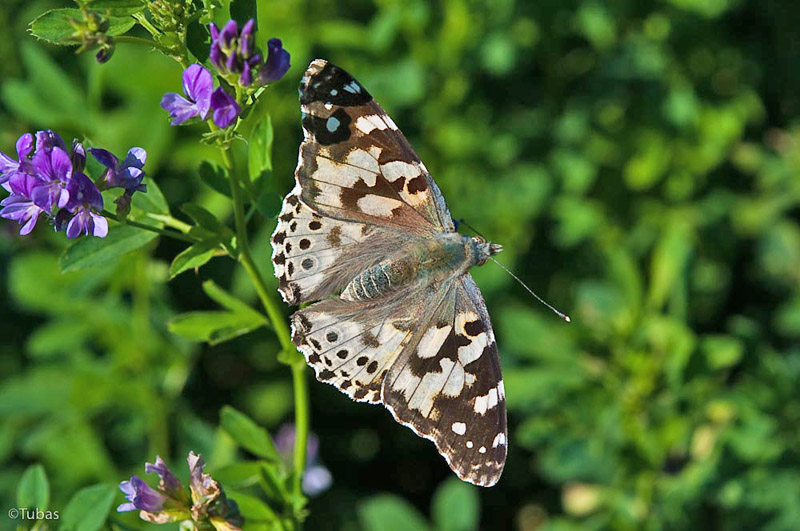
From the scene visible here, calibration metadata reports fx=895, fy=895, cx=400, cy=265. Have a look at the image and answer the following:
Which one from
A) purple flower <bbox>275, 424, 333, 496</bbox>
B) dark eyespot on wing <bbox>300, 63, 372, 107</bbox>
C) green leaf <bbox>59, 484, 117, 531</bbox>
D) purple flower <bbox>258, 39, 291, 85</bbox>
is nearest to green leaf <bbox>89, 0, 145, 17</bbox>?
purple flower <bbox>258, 39, 291, 85</bbox>

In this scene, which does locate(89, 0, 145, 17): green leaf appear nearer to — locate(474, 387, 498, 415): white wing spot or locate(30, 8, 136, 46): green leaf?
locate(30, 8, 136, 46): green leaf

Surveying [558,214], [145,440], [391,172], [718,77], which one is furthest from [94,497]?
[718,77]

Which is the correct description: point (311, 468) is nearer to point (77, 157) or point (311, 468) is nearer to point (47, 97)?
point (77, 157)

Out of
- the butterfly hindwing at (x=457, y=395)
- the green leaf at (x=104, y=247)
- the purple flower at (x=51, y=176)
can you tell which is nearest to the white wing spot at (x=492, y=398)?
the butterfly hindwing at (x=457, y=395)

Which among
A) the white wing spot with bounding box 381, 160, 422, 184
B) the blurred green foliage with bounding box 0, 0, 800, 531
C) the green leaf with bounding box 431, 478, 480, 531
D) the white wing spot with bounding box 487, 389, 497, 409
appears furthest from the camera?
the blurred green foliage with bounding box 0, 0, 800, 531

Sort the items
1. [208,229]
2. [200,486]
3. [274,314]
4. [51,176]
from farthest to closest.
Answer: [274,314] → [208,229] → [200,486] → [51,176]

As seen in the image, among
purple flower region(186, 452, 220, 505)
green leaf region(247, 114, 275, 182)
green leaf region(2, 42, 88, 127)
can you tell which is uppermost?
green leaf region(247, 114, 275, 182)

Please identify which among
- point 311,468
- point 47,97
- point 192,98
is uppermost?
point 192,98

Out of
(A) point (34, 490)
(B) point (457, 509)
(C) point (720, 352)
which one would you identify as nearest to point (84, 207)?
(A) point (34, 490)
